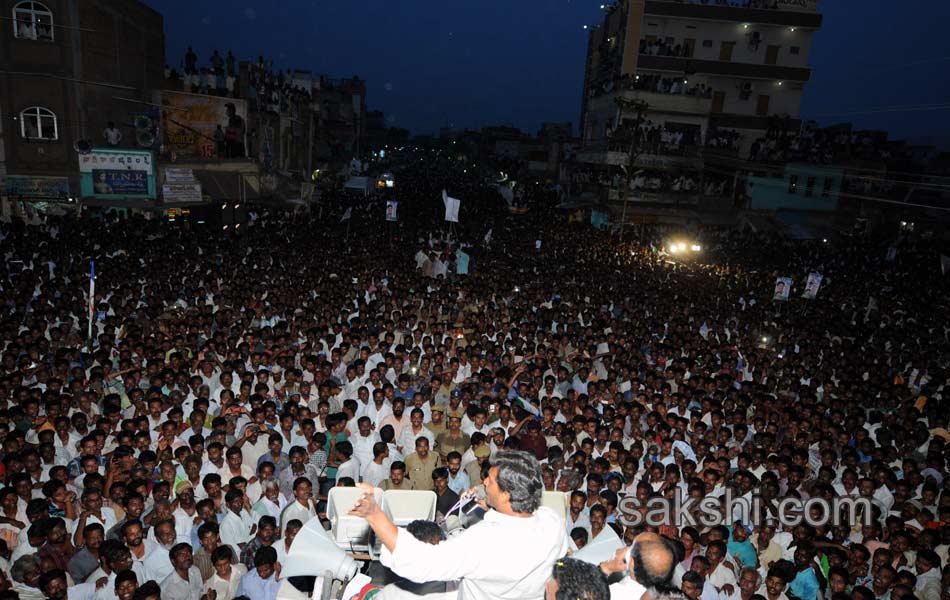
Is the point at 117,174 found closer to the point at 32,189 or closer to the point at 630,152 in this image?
the point at 32,189

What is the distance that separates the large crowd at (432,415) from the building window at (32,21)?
6.70 metres

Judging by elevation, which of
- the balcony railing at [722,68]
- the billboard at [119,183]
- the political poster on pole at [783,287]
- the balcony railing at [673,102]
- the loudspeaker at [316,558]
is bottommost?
the loudspeaker at [316,558]

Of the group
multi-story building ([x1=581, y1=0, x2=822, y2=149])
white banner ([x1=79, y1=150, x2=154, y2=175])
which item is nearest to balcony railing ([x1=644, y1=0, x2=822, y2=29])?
multi-story building ([x1=581, y1=0, x2=822, y2=149])

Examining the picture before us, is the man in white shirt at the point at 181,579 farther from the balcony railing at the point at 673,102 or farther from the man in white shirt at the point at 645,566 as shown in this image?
the balcony railing at the point at 673,102

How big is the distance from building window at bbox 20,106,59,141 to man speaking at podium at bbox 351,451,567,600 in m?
21.2

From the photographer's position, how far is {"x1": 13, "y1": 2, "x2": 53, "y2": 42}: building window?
1730cm

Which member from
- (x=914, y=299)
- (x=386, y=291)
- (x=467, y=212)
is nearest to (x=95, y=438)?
(x=386, y=291)

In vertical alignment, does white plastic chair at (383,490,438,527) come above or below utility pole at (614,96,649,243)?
below

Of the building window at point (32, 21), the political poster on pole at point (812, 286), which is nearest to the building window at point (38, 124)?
the building window at point (32, 21)

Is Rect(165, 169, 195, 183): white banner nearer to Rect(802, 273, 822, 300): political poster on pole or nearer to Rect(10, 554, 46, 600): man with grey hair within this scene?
Rect(10, 554, 46, 600): man with grey hair

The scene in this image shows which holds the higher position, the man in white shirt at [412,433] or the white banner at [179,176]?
the white banner at [179,176]

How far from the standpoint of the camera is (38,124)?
60.2ft

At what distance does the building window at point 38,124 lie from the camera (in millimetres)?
18141

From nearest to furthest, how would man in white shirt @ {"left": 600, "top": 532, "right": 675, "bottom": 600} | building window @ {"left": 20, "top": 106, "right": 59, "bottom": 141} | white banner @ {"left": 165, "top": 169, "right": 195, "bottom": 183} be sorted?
man in white shirt @ {"left": 600, "top": 532, "right": 675, "bottom": 600}
building window @ {"left": 20, "top": 106, "right": 59, "bottom": 141}
white banner @ {"left": 165, "top": 169, "right": 195, "bottom": 183}
